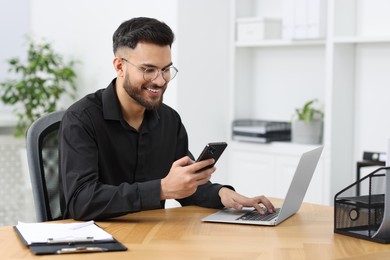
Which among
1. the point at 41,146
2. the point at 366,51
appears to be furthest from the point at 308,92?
the point at 41,146

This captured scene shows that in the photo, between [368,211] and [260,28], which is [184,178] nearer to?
[368,211]

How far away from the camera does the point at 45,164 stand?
2.54 m

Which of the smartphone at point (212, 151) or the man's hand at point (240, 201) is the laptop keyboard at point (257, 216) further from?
the smartphone at point (212, 151)

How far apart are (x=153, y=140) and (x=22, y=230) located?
72cm

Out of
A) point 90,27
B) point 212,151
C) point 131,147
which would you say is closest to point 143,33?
point 131,147

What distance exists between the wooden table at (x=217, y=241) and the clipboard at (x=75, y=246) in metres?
0.02

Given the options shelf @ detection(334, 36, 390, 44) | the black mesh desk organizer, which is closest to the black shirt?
the black mesh desk organizer

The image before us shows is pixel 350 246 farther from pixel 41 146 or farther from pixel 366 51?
pixel 366 51

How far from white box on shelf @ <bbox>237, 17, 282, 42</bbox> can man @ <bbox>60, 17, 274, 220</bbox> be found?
177 centimetres

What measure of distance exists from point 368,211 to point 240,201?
50cm

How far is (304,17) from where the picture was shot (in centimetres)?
402

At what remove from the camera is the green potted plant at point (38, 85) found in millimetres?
4832

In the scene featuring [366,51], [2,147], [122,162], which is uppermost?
[366,51]

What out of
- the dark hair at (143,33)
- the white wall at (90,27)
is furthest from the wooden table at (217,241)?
the white wall at (90,27)
